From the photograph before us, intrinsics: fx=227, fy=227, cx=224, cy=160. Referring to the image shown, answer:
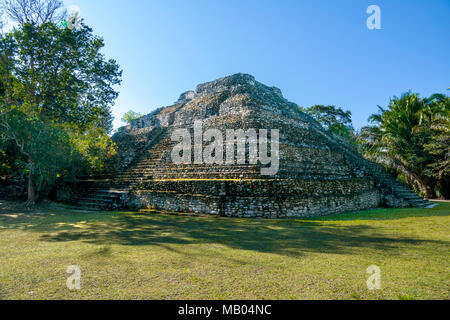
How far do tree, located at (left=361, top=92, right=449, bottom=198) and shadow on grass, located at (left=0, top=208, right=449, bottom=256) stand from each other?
16020mm

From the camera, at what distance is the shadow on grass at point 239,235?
16.4ft

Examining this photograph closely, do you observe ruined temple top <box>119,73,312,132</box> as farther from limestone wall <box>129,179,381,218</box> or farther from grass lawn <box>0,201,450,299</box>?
grass lawn <box>0,201,450,299</box>

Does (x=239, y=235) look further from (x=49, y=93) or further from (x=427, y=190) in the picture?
(x=427, y=190)

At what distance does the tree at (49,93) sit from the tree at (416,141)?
23.4m

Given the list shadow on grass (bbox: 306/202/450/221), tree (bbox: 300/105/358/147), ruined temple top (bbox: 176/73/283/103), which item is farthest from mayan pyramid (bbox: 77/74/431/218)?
tree (bbox: 300/105/358/147)

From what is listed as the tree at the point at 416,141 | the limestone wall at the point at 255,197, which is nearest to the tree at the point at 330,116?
the tree at the point at 416,141

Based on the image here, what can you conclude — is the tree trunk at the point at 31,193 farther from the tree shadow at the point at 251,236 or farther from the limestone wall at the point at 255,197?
the tree shadow at the point at 251,236

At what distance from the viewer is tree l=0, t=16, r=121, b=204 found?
11305 millimetres

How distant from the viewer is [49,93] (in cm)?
1314

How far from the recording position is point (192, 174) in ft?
37.3

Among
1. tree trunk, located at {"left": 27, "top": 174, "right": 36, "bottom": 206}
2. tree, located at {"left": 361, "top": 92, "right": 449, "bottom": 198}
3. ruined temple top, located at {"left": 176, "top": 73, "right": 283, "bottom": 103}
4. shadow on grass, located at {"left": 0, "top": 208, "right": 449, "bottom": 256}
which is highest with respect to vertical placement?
ruined temple top, located at {"left": 176, "top": 73, "right": 283, "bottom": 103}

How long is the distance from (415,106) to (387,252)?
928 inches

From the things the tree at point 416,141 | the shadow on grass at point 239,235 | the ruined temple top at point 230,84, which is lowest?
the shadow on grass at point 239,235

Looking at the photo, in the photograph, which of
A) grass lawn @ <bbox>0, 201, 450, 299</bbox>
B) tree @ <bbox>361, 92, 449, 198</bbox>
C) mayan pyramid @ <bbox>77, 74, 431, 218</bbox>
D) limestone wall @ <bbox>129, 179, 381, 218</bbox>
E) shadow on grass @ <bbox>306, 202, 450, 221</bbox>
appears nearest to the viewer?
grass lawn @ <bbox>0, 201, 450, 299</bbox>
